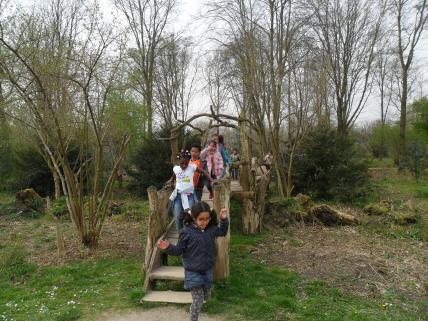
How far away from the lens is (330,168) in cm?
1428

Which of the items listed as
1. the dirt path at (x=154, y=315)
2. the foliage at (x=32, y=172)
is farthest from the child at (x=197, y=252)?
the foliage at (x=32, y=172)

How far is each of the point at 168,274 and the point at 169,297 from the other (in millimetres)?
374

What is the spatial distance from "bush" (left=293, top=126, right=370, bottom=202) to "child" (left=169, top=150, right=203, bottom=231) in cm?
855

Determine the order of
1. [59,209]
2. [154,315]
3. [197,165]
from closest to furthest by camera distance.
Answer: [154,315] → [197,165] → [59,209]

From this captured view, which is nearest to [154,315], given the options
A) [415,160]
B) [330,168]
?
[330,168]

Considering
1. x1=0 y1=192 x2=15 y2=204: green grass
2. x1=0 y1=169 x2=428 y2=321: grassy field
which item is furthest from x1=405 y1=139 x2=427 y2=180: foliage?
x1=0 y1=192 x2=15 y2=204: green grass

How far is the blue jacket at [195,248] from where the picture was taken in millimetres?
4418

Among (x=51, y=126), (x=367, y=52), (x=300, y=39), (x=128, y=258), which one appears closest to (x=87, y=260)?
(x=128, y=258)

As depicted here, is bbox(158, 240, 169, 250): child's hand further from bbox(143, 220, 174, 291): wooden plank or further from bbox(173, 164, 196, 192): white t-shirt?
bbox(173, 164, 196, 192): white t-shirt

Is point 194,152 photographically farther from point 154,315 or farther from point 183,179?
point 154,315

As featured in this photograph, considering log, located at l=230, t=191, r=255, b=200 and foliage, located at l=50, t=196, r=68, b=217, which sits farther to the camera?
foliage, located at l=50, t=196, r=68, b=217

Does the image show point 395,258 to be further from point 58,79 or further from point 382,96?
point 382,96

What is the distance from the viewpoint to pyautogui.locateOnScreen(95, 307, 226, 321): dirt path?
4895 mm

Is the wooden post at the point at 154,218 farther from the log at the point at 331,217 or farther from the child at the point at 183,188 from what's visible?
the log at the point at 331,217
